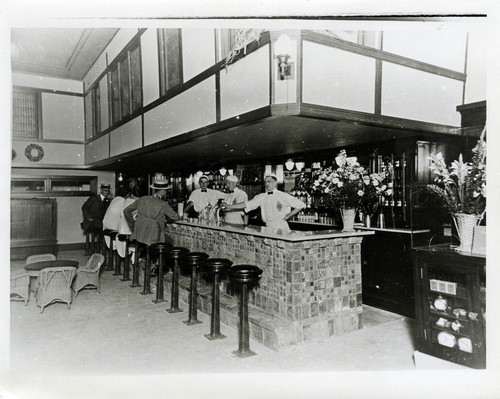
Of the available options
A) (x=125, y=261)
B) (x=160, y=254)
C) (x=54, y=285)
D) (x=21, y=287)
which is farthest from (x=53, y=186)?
(x=160, y=254)

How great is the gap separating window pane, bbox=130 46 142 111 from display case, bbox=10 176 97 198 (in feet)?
13.7

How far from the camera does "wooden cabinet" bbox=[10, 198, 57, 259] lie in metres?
8.62

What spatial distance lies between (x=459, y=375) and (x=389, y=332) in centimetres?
147

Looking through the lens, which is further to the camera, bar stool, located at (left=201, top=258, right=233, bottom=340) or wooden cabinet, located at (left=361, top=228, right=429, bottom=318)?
wooden cabinet, located at (left=361, top=228, right=429, bottom=318)

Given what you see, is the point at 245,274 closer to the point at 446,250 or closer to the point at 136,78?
the point at 446,250

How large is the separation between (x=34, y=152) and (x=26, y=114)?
0.98 meters

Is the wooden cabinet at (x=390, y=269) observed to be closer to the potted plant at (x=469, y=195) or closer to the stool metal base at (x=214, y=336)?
the potted plant at (x=469, y=195)

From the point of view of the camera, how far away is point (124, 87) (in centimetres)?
776

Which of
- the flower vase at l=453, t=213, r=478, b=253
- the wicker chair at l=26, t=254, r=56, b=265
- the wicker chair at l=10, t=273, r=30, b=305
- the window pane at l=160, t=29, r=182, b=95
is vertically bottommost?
the wicker chair at l=10, t=273, r=30, b=305

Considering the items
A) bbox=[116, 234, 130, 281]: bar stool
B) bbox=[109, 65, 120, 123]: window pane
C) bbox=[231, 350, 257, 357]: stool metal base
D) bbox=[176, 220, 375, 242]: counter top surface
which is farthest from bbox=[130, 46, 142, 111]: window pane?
bbox=[231, 350, 257, 357]: stool metal base

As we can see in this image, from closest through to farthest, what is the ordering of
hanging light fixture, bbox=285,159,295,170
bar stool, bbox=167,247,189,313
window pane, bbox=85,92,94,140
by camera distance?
bar stool, bbox=167,247,189,313, hanging light fixture, bbox=285,159,295,170, window pane, bbox=85,92,94,140

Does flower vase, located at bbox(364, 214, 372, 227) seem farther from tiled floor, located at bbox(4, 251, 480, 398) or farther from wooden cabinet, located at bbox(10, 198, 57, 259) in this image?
wooden cabinet, located at bbox(10, 198, 57, 259)

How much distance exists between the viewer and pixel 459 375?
8.65ft

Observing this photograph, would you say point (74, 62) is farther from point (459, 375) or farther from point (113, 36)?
point (459, 375)
